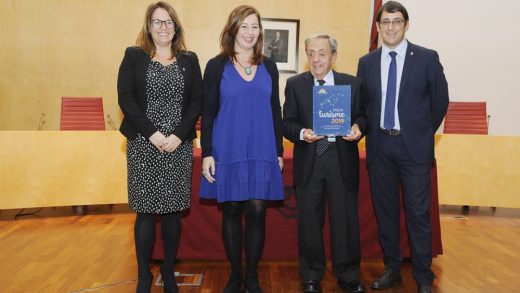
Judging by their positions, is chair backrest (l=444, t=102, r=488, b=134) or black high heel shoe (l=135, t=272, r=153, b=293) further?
chair backrest (l=444, t=102, r=488, b=134)

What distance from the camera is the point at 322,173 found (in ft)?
7.72

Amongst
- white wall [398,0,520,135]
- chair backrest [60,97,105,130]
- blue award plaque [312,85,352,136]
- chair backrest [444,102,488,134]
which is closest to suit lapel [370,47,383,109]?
blue award plaque [312,85,352,136]

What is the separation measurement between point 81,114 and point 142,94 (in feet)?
10.7

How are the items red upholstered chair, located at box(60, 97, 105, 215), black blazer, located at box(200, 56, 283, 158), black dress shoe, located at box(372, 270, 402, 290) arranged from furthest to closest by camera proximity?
red upholstered chair, located at box(60, 97, 105, 215) → black dress shoe, located at box(372, 270, 402, 290) → black blazer, located at box(200, 56, 283, 158)

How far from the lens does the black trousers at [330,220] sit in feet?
7.71

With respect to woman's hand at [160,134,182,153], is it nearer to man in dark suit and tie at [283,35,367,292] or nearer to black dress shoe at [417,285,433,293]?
man in dark suit and tie at [283,35,367,292]

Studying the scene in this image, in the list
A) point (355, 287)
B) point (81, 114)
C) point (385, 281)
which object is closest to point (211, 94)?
point (355, 287)

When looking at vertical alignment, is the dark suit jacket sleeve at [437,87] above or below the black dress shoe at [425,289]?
above

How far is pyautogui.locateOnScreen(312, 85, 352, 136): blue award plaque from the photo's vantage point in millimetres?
2248

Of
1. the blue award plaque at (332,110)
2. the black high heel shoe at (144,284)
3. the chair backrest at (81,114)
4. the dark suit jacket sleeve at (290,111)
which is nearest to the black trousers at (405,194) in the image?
the blue award plaque at (332,110)

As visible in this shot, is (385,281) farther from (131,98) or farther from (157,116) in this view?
(131,98)

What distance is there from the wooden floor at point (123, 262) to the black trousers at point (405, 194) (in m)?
0.33

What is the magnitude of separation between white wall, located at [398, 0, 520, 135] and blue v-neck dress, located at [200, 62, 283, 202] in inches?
190

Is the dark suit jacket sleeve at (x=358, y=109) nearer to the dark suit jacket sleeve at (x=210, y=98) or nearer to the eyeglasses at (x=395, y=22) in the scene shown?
the eyeglasses at (x=395, y=22)
